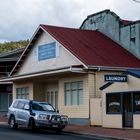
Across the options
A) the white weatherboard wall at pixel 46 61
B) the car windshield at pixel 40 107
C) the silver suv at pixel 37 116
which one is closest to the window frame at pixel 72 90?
the white weatherboard wall at pixel 46 61

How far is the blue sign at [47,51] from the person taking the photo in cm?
3591

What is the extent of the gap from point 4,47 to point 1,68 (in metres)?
31.6

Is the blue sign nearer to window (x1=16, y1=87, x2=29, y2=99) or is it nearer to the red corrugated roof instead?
the red corrugated roof

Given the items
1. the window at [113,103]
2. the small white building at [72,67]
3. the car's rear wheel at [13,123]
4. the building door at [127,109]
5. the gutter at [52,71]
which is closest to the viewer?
the building door at [127,109]

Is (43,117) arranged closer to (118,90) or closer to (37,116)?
(37,116)

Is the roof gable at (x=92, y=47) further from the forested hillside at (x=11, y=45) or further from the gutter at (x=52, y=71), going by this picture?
the forested hillside at (x=11, y=45)

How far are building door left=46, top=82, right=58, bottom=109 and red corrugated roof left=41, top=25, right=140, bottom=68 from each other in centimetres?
410

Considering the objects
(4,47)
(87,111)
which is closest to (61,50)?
(87,111)

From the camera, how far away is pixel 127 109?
27641mm

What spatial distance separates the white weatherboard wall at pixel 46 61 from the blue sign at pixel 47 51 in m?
0.26

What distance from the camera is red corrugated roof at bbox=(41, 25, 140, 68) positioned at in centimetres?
3241

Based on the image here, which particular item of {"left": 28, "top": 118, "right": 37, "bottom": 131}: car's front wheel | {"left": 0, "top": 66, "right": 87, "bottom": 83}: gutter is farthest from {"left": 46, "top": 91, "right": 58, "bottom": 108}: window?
{"left": 28, "top": 118, "right": 37, "bottom": 131}: car's front wheel

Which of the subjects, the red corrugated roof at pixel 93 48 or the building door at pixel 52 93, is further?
the building door at pixel 52 93

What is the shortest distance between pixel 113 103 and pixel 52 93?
10.0 metres
